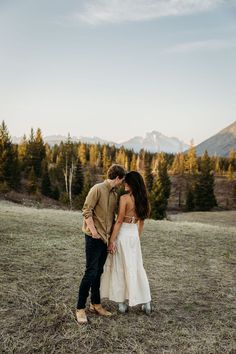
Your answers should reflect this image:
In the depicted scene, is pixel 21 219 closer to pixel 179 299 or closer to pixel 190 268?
pixel 190 268

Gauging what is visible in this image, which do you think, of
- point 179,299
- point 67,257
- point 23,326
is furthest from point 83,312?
point 67,257

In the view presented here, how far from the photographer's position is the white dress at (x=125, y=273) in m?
7.24

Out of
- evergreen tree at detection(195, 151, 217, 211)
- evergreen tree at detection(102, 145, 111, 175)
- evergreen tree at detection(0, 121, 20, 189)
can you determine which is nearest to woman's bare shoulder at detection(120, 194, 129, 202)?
evergreen tree at detection(0, 121, 20, 189)

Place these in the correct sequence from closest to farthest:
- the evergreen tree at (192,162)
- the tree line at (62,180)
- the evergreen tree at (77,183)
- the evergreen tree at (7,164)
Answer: the tree line at (62,180), the evergreen tree at (7,164), the evergreen tree at (77,183), the evergreen tree at (192,162)

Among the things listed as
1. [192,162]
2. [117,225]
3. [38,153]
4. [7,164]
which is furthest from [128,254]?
[192,162]

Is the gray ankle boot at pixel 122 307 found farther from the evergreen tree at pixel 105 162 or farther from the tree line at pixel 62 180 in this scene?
the evergreen tree at pixel 105 162

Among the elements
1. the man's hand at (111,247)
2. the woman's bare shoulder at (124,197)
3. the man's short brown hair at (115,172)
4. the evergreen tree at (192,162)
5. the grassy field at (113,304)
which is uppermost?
the evergreen tree at (192,162)

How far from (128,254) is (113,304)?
1575mm

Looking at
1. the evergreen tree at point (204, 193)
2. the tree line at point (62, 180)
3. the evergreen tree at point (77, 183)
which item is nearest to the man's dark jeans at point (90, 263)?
the tree line at point (62, 180)

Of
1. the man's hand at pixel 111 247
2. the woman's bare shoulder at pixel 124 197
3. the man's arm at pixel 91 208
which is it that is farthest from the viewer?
the woman's bare shoulder at pixel 124 197

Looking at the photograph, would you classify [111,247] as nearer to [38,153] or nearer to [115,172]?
[115,172]

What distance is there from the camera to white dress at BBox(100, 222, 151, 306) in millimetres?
7242

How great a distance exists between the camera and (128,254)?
23.8ft

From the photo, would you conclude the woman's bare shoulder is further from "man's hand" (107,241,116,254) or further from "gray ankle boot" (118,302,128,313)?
"gray ankle boot" (118,302,128,313)
